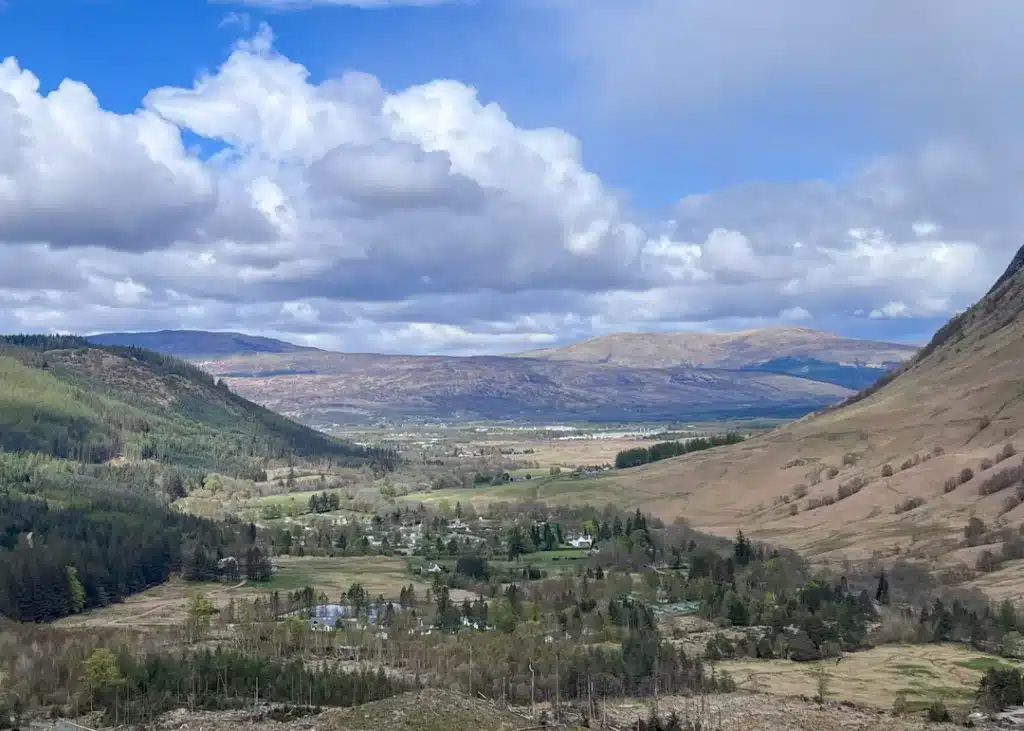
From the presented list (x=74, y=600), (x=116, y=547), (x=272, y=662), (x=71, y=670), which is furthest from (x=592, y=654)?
(x=116, y=547)

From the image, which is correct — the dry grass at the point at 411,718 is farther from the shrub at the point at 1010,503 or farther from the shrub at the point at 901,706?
the shrub at the point at 1010,503

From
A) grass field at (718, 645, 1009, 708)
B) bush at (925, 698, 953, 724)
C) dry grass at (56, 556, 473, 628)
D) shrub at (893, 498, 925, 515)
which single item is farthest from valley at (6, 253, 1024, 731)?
dry grass at (56, 556, 473, 628)

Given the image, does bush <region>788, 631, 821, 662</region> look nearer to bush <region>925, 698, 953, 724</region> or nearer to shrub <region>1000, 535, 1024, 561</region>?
bush <region>925, 698, 953, 724</region>

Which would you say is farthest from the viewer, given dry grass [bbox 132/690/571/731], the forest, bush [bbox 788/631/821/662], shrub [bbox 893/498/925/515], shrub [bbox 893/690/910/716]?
shrub [bbox 893/498/925/515]

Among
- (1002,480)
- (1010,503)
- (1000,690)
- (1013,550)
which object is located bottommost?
(1000,690)

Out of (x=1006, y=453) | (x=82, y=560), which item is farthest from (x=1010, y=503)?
(x=82, y=560)

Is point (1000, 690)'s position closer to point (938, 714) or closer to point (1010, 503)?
point (938, 714)
